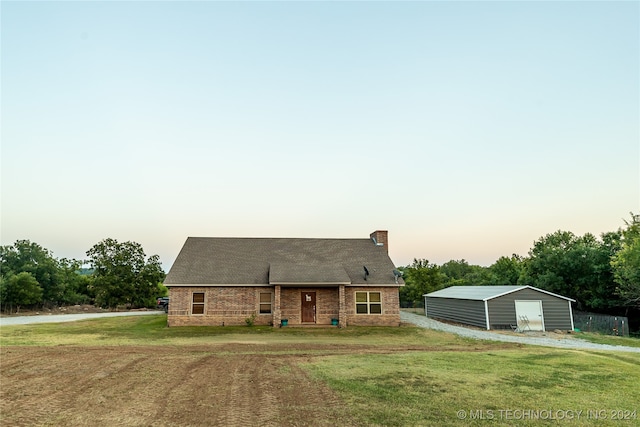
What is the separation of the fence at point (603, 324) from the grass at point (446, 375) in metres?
12.7

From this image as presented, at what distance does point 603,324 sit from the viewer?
23.5 meters

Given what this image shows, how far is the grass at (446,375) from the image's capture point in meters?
6.45

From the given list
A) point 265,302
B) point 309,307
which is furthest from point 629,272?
point 265,302

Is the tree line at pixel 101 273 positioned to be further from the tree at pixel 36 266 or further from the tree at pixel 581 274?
the tree at pixel 581 274

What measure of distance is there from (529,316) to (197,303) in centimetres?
2143

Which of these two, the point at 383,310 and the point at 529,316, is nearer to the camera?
the point at 529,316

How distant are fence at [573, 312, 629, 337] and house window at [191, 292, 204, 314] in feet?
85.2

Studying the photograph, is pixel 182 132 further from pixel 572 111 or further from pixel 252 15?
pixel 572 111

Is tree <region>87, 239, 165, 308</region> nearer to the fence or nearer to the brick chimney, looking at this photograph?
the brick chimney

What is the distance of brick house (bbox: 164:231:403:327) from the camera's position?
21750 millimetres

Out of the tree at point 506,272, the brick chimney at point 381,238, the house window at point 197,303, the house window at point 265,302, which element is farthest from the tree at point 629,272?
the house window at point 197,303

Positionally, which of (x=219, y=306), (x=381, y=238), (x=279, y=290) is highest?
(x=381, y=238)

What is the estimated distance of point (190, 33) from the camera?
19.1 m

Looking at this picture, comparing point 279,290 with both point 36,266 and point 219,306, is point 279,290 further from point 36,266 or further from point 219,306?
point 36,266
